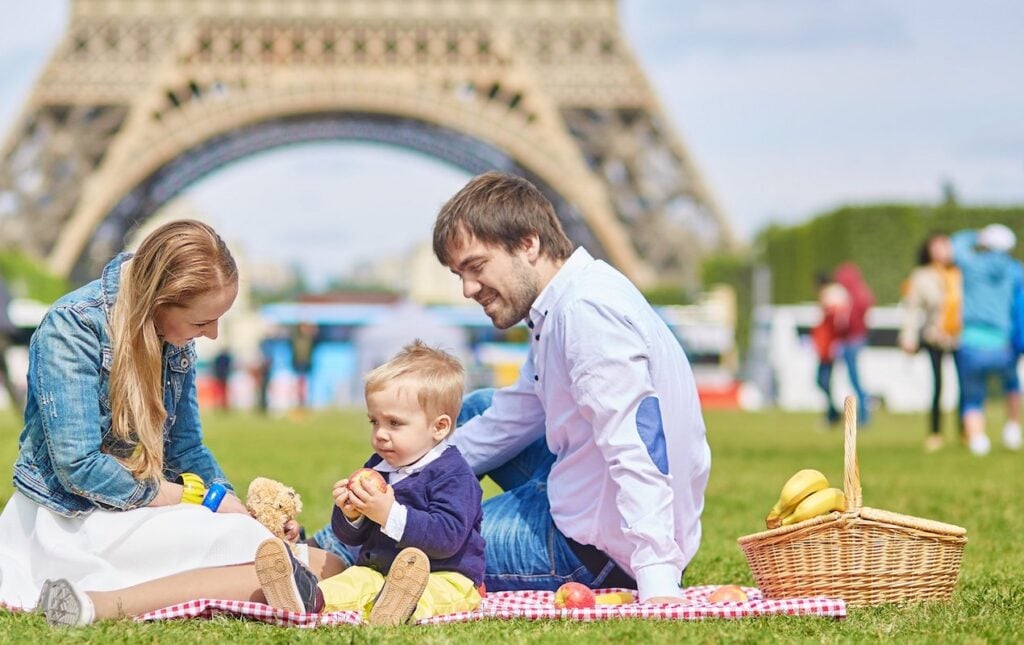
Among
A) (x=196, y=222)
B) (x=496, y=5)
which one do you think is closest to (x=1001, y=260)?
(x=196, y=222)

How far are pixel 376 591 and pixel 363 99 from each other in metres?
23.2

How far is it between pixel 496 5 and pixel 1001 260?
1837cm

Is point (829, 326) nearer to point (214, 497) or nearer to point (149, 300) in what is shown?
point (214, 497)

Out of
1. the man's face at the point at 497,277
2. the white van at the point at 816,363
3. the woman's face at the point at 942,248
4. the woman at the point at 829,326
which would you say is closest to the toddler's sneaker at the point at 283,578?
the man's face at the point at 497,277

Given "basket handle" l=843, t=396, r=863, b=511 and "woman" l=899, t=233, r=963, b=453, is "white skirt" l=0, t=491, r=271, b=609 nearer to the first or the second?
"basket handle" l=843, t=396, r=863, b=511

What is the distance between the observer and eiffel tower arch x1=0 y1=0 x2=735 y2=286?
24.8m

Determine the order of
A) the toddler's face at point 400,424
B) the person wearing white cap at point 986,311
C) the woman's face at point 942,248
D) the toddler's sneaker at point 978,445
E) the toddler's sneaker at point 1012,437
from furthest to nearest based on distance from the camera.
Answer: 1. the toddler's sneaker at point 1012,437
2. the woman's face at point 942,248
3. the toddler's sneaker at point 978,445
4. the person wearing white cap at point 986,311
5. the toddler's face at point 400,424

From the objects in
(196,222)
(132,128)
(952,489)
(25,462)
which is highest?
(132,128)

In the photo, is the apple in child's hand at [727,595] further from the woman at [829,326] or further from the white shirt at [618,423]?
the woman at [829,326]

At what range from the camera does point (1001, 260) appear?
9.18m

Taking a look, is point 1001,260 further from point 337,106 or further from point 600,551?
point 337,106

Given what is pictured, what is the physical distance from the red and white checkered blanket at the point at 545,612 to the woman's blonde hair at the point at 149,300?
0.34 m

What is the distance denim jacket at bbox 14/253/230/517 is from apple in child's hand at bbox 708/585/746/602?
1.38 metres

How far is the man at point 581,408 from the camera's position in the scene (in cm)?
306
